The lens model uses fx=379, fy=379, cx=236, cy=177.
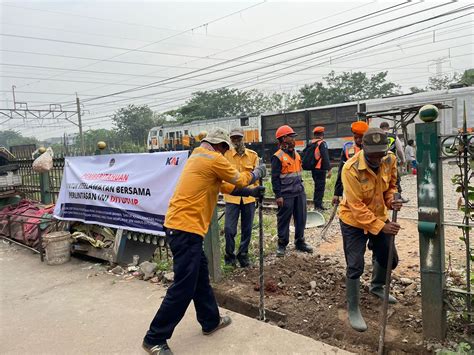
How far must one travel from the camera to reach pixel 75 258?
235 inches

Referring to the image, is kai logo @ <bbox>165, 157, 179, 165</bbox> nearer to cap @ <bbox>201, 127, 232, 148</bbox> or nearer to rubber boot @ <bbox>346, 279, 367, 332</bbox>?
cap @ <bbox>201, 127, 232, 148</bbox>

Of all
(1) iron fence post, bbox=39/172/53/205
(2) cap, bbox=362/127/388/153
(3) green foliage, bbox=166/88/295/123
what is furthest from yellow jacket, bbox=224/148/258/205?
(3) green foliage, bbox=166/88/295/123

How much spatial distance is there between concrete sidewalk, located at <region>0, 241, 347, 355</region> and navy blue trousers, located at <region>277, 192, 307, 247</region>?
1832 mm

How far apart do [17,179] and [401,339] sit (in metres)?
8.80

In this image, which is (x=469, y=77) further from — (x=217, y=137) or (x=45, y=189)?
(x=217, y=137)

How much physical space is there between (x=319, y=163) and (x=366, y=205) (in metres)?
5.07

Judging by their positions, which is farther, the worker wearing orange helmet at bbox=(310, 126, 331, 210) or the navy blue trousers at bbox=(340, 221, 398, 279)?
the worker wearing orange helmet at bbox=(310, 126, 331, 210)

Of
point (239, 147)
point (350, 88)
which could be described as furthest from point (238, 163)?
point (350, 88)

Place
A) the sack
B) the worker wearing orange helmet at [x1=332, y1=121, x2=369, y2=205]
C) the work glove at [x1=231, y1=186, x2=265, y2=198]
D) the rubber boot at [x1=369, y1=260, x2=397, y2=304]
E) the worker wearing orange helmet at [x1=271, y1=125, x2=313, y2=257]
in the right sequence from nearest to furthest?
the work glove at [x1=231, y1=186, x2=265, y2=198] < the rubber boot at [x1=369, y1=260, x2=397, y2=304] < the worker wearing orange helmet at [x1=332, y1=121, x2=369, y2=205] < the worker wearing orange helmet at [x1=271, y1=125, x2=313, y2=257] < the sack

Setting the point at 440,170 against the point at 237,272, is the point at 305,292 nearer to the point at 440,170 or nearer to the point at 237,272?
the point at 237,272

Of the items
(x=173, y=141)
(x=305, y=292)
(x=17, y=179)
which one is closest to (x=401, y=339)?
(x=305, y=292)

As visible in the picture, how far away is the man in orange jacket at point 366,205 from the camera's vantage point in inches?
121

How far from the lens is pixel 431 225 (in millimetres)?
2822

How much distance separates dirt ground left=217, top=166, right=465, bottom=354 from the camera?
3.24m
